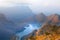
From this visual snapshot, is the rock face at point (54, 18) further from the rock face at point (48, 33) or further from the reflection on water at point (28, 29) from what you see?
the reflection on water at point (28, 29)

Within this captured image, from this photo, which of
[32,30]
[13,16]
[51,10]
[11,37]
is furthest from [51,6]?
[11,37]

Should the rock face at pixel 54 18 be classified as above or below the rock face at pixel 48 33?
above

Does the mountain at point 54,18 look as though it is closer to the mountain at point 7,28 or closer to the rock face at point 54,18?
the rock face at point 54,18

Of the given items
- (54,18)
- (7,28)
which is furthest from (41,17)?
(7,28)

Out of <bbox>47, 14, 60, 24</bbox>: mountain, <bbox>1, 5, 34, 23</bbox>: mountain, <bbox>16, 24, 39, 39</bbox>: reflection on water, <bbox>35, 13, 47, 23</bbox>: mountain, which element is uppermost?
<bbox>1, 5, 34, 23</bbox>: mountain

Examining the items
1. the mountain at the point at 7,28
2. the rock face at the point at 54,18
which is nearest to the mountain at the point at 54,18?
the rock face at the point at 54,18

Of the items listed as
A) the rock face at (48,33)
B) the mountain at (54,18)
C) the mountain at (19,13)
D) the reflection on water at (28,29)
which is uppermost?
the mountain at (19,13)

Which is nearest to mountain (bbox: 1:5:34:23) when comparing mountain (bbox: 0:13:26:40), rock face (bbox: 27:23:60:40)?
mountain (bbox: 0:13:26:40)

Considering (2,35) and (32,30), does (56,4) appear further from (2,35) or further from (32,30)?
(2,35)

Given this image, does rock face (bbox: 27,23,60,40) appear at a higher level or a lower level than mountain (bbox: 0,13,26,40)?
lower

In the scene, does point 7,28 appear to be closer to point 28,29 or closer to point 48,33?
point 28,29

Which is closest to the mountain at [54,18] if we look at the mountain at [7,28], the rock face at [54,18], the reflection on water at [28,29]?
the rock face at [54,18]

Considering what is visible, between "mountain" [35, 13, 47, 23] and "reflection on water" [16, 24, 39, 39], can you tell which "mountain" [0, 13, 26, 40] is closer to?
"reflection on water" [16, 24, 39, 39]
